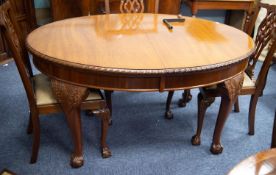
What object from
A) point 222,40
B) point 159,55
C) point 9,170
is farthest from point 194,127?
point 9,170

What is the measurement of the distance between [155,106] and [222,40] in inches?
36.5

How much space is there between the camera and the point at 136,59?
128 centimetres

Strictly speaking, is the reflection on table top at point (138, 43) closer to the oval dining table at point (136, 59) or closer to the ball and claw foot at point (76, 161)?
the oval dining table at point (136, 59)

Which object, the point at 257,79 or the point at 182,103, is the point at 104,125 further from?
the point at 257,79

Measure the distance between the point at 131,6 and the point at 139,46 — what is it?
0.97 meters

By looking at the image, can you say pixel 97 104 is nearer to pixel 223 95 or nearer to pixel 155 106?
pixel 223 95

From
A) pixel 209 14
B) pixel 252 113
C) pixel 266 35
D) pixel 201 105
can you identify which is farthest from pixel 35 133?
pixel 209 14

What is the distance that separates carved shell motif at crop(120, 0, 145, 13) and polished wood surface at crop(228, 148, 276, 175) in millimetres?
1797

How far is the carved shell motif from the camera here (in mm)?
2291

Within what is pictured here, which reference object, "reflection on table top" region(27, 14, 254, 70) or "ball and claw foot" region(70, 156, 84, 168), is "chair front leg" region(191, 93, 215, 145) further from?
"ball and claw foot" region(70, 156, 84, 168)

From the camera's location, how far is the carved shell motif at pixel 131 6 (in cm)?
229

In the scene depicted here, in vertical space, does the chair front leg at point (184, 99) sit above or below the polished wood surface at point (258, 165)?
below

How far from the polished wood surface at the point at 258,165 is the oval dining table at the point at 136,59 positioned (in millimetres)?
550

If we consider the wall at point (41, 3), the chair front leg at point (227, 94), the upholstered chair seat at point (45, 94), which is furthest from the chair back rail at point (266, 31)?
the wall at point (41, 3)
